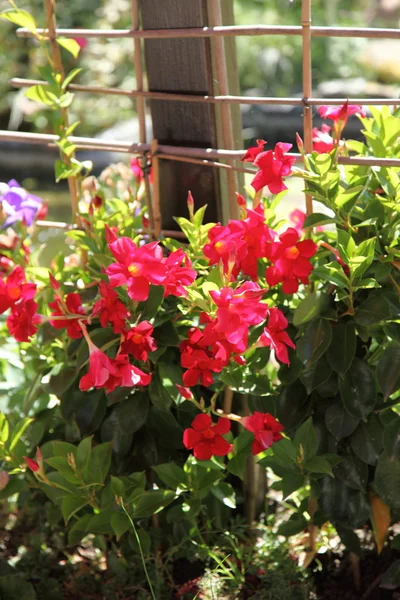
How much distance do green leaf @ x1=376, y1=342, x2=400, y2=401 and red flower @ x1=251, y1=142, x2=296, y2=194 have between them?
0.30 metres

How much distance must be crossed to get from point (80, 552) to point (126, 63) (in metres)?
5.06

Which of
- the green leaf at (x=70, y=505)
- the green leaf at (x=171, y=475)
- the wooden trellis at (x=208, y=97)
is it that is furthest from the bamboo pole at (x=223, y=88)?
the green leaf at (x=70, y=505)

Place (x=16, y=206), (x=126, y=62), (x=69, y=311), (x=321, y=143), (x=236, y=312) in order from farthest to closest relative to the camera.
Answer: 1. (x=126, y=62)
2. (x=16, y=206)
3. (x=321, y=143)
4. (x=69, y=311)
5. (x=236, y=312)

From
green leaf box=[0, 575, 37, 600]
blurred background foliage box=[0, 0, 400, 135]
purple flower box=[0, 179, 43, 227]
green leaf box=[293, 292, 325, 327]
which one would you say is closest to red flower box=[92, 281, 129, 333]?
green leaf box=[293, 292, 325, 327]

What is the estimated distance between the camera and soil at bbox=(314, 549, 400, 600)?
4.56 ft

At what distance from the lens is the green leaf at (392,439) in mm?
1169

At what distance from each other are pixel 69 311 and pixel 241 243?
0.31 meters

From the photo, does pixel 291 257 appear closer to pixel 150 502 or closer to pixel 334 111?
pixel 334 111

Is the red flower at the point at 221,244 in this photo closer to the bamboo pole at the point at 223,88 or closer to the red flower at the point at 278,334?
the red flower at the point at 278,334

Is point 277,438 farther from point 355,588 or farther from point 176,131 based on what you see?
point 176,131

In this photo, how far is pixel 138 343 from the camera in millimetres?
1167

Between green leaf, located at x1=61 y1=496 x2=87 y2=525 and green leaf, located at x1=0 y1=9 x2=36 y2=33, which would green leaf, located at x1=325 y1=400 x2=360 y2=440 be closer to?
green leaf, located at x1=61 y1=496 x2=87 y2=525

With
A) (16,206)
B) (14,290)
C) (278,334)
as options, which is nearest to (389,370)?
(278,334)

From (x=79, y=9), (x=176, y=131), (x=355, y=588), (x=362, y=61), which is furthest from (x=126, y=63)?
(x=355, y=588)
